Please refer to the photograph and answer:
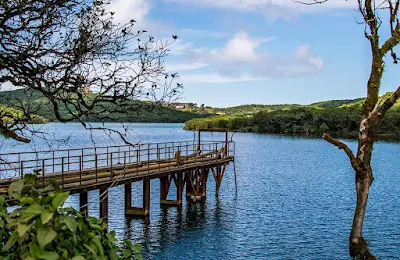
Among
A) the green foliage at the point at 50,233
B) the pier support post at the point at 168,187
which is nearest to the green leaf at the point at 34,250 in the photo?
the green foliage at the point at 50,233

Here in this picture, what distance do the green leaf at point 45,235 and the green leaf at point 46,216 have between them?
73 millimetres

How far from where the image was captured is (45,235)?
2.54 metres

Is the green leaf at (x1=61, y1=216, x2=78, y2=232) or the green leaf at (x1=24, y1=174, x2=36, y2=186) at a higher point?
the green leaf at (x1=24, y1=174, x2=36, y2=186)

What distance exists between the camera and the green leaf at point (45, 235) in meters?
2.51

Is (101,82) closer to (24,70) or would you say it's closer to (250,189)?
(24,70)

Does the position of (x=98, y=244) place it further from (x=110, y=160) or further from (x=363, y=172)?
(x=110, y=160)

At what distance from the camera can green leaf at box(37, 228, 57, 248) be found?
251 cm

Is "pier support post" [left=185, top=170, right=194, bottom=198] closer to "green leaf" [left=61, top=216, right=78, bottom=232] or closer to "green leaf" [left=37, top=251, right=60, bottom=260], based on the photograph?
"green leaf" [left=61, top=216, right=78, bottom=232]

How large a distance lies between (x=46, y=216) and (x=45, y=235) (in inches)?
3.9

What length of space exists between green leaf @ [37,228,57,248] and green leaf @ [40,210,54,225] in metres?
0.07

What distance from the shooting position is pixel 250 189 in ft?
130

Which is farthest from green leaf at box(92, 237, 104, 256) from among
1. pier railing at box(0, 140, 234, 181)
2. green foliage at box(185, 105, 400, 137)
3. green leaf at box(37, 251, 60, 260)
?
green foliage at box(185, 105, 400, 137)

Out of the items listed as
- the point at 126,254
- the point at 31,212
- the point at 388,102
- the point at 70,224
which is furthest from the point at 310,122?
the point at 31,212

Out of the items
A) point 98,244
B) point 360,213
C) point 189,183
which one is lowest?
point 189,183
